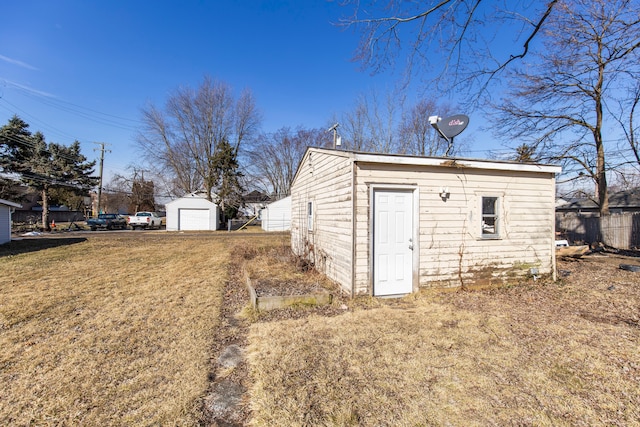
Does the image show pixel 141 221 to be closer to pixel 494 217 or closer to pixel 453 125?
pixel 453 125

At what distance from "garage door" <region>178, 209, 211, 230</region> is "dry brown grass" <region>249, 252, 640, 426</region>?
25.1m

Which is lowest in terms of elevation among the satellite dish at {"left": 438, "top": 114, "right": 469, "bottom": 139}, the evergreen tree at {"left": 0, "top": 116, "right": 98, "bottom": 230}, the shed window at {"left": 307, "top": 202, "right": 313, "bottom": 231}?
the shed window at {"left": 307, "top": 202, "right": 313, "bottom": 231}

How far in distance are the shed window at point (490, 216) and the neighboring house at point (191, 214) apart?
2515cm

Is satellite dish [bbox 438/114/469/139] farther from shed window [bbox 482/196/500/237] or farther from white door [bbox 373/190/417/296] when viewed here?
white door [bbox 373/190/417/296]

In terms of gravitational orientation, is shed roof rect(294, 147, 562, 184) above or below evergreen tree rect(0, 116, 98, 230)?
below

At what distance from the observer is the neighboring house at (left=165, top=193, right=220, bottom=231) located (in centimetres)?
2653

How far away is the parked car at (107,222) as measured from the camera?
1030 inches

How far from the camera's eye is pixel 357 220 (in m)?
5.47

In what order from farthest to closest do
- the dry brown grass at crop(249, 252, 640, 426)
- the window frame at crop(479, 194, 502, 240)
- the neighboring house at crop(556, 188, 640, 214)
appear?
the neighboring house at crop(556, 188, 640, 214)
the window frame at crop(479, 194, 502, 240)
the dry brown grass at crop(249, 252, 640, 426)

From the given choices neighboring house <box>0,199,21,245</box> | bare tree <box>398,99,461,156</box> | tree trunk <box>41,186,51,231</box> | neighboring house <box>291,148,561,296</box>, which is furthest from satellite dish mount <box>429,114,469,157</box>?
tree trunk <box>41,186,51,231</box>

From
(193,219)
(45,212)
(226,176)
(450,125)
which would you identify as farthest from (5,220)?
(450,125)

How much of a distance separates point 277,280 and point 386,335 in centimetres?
304

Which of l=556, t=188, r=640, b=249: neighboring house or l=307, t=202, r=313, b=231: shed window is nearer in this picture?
l=307, t=202, r=313, b=231: shed window

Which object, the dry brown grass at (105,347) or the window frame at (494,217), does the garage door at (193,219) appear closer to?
the dry brown grass at (105,347)
